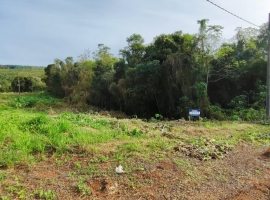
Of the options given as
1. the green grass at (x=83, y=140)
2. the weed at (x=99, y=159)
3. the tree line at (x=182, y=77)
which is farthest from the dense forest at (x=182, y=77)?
the weed at (x=99, y=159)

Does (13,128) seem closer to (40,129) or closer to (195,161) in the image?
(40,129)

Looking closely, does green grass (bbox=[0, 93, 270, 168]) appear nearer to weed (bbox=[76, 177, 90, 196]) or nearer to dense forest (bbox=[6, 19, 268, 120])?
weed (bbox=[76, 177, 90, 196])

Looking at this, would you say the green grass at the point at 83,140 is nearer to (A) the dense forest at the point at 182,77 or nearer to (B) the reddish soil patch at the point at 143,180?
(B) the reddish soil patch at the point at 143,180

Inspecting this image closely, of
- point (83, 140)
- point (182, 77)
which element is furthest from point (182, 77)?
point (83, 140)

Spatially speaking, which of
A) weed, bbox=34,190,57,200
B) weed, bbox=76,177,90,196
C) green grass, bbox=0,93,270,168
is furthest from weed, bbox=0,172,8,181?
weed, bbox=76,177,90,196

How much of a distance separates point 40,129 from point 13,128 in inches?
19.5

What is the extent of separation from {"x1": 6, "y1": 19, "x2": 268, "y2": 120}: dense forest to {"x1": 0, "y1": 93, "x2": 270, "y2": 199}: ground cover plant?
763 cm

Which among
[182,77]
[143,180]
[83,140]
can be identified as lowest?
[143,180]

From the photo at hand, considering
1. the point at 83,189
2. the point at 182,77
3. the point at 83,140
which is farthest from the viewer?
the point at 182,77

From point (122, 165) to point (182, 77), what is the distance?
9913mm

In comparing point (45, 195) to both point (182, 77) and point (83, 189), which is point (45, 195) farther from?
point (182, 77)

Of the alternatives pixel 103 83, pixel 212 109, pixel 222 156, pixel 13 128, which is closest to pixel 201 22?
pixel 212 109

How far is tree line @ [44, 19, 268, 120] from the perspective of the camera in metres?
12.2

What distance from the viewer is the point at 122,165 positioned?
2.95 m
